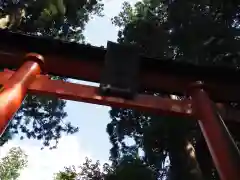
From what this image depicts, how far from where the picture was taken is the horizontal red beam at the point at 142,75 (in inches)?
175

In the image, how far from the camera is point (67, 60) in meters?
4.49

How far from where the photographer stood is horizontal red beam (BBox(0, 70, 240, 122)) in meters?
3.92

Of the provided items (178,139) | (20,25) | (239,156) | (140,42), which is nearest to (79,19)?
(20,25)

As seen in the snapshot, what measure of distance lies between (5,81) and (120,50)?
4.76 ft

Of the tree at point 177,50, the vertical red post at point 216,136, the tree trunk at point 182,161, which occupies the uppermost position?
the tree at point 177,50

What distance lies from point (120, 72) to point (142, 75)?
362 mm

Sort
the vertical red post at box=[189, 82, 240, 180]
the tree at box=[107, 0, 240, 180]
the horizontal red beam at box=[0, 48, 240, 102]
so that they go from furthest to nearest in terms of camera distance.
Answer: the tree at box=[107, 0, 240, 180]
the horizontal red beam at box=[0, 48, 240, 102]
the vertical red post at box=[189, 82, 240, 180]

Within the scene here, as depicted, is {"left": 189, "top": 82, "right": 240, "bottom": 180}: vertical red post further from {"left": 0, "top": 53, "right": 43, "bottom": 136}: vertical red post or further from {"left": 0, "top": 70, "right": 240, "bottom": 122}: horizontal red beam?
{"left": 0, "top": 53, "right": 43, "bottom": 136}: vertical red post

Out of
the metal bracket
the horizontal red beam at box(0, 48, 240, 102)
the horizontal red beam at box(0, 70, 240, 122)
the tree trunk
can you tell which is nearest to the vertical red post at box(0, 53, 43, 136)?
the horizontal red beam at box(0, 70, 240, 122)

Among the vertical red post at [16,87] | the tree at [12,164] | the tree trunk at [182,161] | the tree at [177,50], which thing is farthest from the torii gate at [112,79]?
the tree at [12,164]

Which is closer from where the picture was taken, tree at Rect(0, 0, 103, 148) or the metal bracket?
the metal bracket

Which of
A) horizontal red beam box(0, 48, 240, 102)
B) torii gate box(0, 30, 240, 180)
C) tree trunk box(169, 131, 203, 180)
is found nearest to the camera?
torii gate box(0, 30, 240, 180)

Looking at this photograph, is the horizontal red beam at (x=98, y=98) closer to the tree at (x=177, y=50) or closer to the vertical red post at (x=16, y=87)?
the vertical red post at (x=16, y=87)

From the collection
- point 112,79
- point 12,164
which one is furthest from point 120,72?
point 12,164
